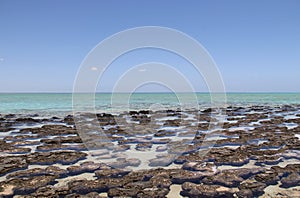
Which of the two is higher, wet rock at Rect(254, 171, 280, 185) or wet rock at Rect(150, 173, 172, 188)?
wet rock at Rect(254, 171, 280, 185)

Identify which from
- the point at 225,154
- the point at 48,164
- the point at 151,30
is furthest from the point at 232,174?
the point at 151,30

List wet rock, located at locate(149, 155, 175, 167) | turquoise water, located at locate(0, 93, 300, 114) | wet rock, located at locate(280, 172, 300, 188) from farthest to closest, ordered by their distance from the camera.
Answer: turquoise water, located at locate(0, 93, 300, 114) → wet rock, located at locate(149, 155, 175, 167) → wet rock, located at locate(280, 172, 300, 188)

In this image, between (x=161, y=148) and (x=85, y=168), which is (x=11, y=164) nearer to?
(x=85, y=168)

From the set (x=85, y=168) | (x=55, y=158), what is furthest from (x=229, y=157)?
(x=55, y=158)

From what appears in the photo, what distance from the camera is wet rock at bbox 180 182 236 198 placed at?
6.71 metres

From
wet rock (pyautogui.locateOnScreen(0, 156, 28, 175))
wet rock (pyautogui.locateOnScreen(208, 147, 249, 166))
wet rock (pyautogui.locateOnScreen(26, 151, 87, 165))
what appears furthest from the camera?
wet rock (pyautogui.locateOnScreen(26, 151, 87, 165))

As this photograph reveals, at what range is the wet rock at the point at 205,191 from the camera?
6.71 metres

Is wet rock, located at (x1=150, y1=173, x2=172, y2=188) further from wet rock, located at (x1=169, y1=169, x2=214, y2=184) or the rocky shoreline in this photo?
wet rock, located at (x1=169, y1=169, x2=214, y2=184)

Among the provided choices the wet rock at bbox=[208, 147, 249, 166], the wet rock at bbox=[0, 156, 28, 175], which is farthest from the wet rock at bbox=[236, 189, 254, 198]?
the wet rock at bbox=[0, 156, 28, 175]

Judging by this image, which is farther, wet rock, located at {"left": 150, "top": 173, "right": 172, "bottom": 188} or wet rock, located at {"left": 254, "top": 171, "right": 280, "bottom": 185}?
wet rock, located at {"left": 254, "top": 171, "right": 280, "bottom": 185}

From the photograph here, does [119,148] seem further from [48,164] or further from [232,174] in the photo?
[232,174]

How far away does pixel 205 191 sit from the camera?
6820mm

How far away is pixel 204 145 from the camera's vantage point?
13305 mm

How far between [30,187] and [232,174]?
18.6ft
